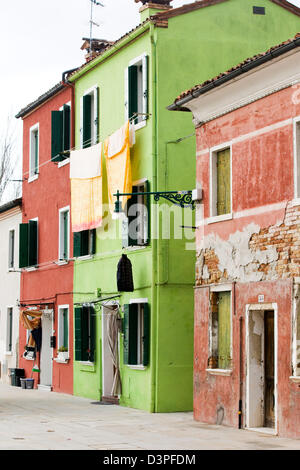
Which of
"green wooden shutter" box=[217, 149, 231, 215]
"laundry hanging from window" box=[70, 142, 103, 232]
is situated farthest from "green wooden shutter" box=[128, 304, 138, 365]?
"green wooden shutter" box=[217, 149, 231, 215]

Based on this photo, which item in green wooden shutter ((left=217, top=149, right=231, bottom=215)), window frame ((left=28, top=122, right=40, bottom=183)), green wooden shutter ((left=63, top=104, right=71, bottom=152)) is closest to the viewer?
green wooden shutter ((left=217, top=149, right=231, bottom=215))

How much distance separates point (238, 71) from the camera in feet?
51.4

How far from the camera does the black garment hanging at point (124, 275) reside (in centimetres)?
2012

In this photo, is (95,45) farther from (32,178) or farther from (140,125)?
(140,125)

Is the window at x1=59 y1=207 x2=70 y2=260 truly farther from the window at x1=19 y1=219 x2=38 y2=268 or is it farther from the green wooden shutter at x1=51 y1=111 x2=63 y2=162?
the window at x1=19 y1=219 x2=38 y2=268

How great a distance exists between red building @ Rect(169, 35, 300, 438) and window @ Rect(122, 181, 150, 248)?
2.66 meters

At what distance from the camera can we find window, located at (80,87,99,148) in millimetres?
23547

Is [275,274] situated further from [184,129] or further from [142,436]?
[184,129]

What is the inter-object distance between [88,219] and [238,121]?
711 cm

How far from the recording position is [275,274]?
1523cm

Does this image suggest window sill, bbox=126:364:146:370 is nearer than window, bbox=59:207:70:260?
Yes

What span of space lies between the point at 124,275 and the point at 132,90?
14.0 feet

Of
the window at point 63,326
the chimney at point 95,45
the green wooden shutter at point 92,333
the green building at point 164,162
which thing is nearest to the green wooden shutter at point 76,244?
the green wooden shutter at point 92,333
